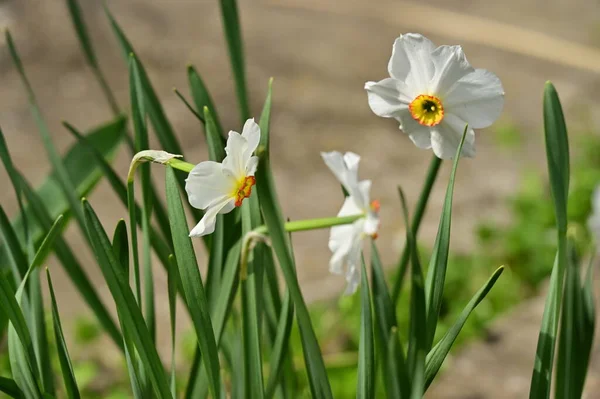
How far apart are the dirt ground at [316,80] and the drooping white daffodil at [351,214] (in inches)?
51.2

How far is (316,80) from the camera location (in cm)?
279

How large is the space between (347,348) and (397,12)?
1.90 m

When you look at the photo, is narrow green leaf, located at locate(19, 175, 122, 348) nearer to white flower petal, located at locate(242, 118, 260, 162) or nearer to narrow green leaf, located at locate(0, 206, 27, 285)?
narrow green leaf, located at locate(0, 206, 27, 285)

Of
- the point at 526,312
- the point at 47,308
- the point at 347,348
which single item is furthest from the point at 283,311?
the point at 47,308

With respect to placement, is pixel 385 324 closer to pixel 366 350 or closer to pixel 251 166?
pixel 366 350

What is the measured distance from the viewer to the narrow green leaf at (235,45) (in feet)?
2.46

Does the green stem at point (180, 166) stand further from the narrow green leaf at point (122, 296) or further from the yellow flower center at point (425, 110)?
the yellow flower center at point (425, 110)

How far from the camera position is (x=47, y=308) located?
5.41 feet

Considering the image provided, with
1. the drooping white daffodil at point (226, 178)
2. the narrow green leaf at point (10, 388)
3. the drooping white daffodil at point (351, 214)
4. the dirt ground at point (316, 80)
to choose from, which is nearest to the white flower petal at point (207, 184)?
the drooping white daffodil at point (226, 178)

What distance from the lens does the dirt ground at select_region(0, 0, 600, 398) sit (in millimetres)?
2248

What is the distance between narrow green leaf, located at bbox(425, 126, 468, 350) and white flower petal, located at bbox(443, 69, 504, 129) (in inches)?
0.9

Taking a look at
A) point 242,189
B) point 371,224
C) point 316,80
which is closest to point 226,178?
point 242,189

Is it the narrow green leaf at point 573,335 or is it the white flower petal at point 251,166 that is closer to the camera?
the white flower petal at point 251,166

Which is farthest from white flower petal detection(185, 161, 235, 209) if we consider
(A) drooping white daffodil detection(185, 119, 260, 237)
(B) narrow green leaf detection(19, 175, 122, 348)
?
(B) narrow green leaf detection(19, 175, 122, 348)
